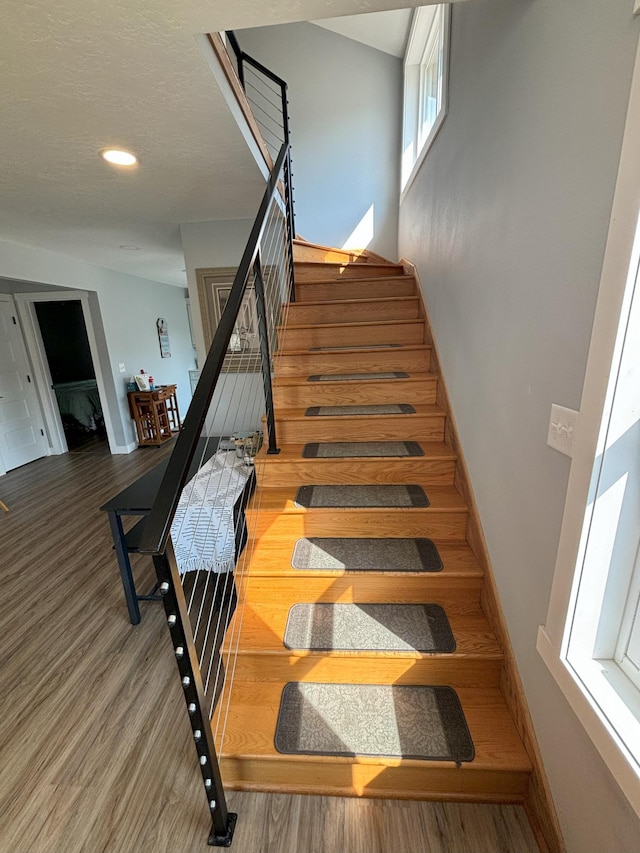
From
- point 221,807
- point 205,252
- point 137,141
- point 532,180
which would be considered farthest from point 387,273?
point 221,807

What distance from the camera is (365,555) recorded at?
4.99 ft

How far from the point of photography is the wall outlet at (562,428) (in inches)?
33.7

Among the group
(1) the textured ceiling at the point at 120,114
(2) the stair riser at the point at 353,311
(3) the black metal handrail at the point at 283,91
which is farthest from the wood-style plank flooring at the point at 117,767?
(3) the black metal handrail at the point at 283,91

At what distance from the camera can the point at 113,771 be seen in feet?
4.10

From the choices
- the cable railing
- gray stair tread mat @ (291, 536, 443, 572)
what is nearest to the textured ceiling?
the cable railing

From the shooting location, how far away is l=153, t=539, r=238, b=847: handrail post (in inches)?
30.5

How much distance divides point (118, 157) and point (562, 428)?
241cm

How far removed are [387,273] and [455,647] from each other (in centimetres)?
310

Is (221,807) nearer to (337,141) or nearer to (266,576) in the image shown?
(266,576)

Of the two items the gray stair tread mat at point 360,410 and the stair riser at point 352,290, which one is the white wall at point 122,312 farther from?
the gray stair tread mat at point 360,410

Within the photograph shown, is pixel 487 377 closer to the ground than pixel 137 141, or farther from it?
closer to the ground

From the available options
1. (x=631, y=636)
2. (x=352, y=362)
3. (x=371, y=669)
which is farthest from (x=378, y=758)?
(x=352, y=362)

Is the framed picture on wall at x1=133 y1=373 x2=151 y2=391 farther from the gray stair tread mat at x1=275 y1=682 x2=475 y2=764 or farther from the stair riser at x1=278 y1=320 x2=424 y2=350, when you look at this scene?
the gray stair tread mat at x1=275 y1=682 x2=475 y2=764

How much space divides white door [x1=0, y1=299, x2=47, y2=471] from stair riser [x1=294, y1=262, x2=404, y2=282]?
3820 millimetres
